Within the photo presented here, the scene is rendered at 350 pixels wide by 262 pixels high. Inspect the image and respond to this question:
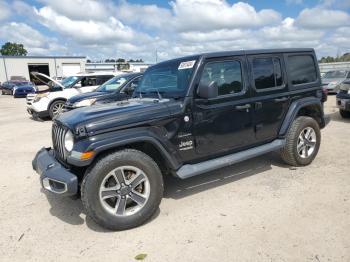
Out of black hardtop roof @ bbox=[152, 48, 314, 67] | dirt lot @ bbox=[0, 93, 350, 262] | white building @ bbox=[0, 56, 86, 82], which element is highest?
white building @ bbox=[0, 56, 86, 82]

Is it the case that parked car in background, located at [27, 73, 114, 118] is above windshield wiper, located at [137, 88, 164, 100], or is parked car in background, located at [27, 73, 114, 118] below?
above

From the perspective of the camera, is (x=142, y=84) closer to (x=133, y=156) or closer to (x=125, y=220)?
(x=133, y=156)

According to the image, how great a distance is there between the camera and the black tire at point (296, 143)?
501 cm

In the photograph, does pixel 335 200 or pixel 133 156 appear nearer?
pixel 133 156

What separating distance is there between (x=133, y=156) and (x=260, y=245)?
1.61 metres

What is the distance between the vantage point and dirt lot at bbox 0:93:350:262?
120 inches

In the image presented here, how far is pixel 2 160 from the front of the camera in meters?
6.37

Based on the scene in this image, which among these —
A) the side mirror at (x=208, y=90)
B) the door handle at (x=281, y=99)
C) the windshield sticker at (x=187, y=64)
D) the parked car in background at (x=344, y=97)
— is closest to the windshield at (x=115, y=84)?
the windshield sticker at (x=187, y=64)

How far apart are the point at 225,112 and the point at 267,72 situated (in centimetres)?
114

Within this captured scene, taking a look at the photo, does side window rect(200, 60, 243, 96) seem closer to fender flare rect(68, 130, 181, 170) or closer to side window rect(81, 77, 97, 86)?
fender flare rect(68, 130, 181, 170)

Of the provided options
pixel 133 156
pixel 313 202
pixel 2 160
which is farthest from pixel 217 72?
pixel 2 160

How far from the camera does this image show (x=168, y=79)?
445 centimetres

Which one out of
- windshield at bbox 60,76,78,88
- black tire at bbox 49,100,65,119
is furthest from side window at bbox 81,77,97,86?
black tire at bbox 49,100,65,119

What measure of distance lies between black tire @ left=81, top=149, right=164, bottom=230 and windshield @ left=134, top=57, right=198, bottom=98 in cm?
106
